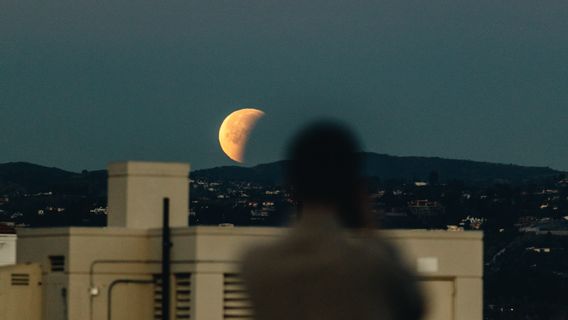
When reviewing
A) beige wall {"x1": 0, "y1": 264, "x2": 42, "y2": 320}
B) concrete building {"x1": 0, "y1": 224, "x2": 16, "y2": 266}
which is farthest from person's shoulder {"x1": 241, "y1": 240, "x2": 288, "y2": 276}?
concrete building {"x1": 0, "y1": 224, "x2": 16, "y2": 266}

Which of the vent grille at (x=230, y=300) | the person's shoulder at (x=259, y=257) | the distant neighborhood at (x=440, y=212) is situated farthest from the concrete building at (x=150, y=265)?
the distant neighborhood at (x=440, y=212)

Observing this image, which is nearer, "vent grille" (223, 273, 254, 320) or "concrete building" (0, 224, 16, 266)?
"vent grille" (223, 273, 254, 320)

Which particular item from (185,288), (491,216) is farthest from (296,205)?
(491,216)

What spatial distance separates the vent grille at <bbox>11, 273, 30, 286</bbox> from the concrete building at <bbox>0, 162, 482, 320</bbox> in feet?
0.14

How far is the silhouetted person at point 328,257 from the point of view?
525 centimetres

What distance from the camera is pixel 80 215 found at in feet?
367

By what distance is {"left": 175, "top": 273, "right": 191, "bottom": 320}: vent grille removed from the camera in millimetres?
32844

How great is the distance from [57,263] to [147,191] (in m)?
2.25

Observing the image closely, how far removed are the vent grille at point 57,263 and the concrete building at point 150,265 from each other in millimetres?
27

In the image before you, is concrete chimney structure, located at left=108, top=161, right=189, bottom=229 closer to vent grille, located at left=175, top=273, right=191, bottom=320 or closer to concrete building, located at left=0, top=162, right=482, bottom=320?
concrete building, located at left=0, top=162, right=482, bottom=320

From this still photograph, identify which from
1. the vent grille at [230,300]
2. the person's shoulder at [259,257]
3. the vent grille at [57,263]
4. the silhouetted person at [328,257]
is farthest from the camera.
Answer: the vent grille at [57,263]

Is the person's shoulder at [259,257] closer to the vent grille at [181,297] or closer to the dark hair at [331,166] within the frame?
the dark hair at [331,166]

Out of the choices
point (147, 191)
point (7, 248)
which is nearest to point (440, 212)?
point (7, 248)

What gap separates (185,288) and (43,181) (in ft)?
436
